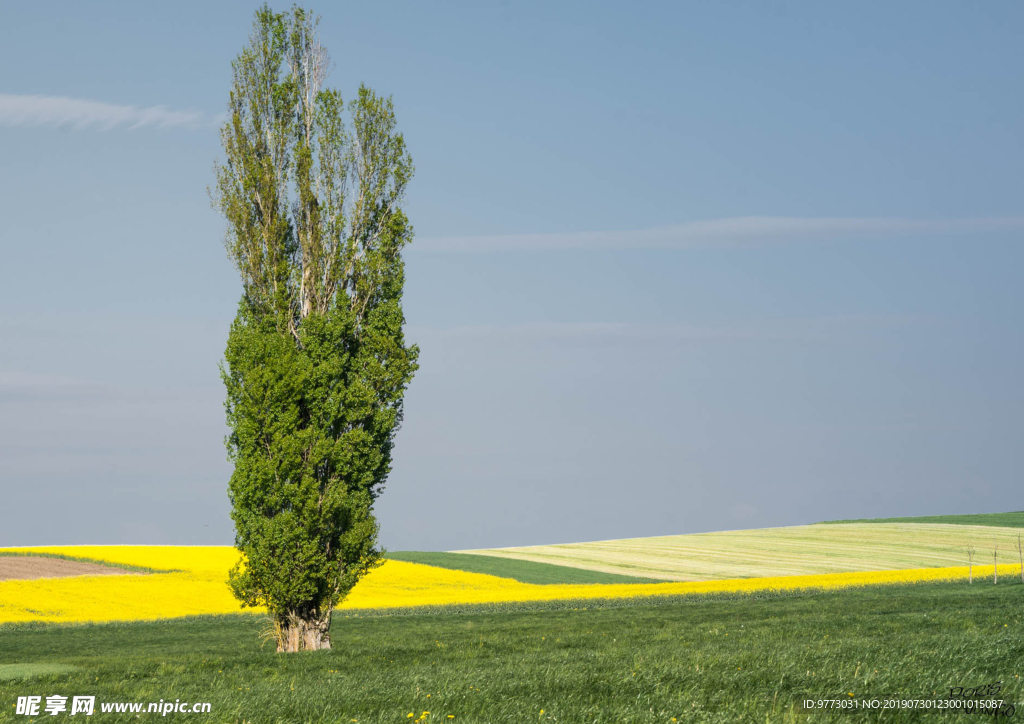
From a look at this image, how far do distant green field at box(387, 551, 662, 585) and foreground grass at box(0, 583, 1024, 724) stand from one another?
33.5m

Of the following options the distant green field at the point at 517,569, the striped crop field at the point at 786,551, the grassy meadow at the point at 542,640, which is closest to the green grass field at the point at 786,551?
the striped crop field at the point at 786,551

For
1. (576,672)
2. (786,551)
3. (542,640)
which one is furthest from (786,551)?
(576,672)

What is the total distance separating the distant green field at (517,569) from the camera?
63938 mm

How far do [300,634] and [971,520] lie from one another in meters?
92.4

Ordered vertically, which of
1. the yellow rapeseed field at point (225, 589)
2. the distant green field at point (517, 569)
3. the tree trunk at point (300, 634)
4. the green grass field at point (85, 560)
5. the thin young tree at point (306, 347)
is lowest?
the distant green field at point (517, 569)

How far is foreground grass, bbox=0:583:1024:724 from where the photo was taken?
38.1 ft

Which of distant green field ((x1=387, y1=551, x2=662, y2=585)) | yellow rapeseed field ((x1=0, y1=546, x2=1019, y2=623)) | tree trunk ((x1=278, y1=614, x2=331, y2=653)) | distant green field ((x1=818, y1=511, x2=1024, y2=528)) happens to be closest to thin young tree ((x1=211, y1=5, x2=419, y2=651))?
tree trunk ((x1=278, y1=614, x2=331, y2=653))

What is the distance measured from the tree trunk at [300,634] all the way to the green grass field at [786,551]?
4276 cm

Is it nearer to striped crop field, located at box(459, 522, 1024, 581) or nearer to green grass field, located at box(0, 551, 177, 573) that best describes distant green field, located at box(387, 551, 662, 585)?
striped crop field, located at box(459, 522, 1024, 581)

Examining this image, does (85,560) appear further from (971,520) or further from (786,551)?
(971,520)

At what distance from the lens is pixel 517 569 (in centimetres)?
6956

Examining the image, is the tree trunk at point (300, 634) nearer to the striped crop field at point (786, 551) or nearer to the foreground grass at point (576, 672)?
the foreground grass at point (576, 672)

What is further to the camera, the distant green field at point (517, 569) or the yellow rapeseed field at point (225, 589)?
the distant green field at point (517, 569)

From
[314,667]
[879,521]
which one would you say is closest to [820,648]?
[314,667]
